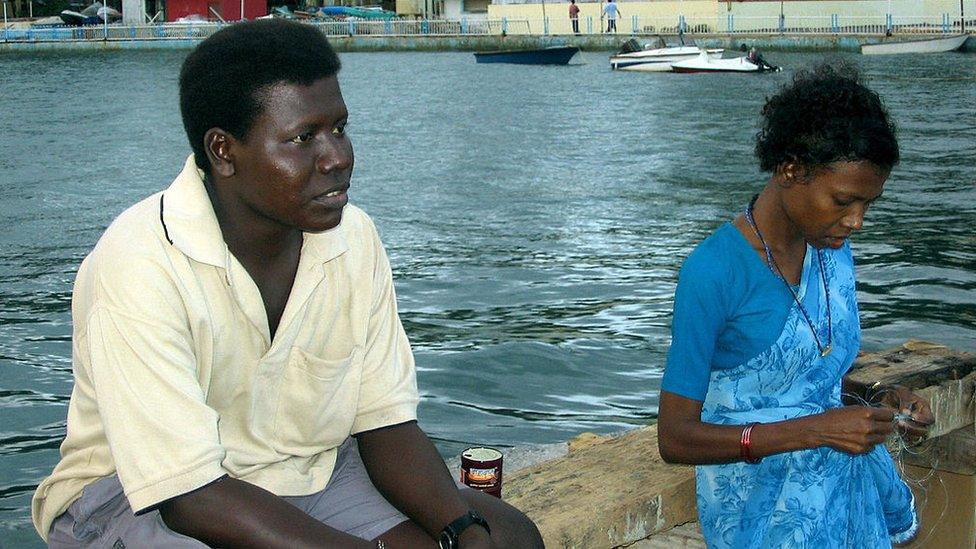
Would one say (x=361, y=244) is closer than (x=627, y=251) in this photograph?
Yes

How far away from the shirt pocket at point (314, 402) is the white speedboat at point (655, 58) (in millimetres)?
37213

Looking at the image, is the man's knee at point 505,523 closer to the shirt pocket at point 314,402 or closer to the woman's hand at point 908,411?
the shirt pocket at point 314,402

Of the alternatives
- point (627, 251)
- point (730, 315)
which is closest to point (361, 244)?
point (730, 315)

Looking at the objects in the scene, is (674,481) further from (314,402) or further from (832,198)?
(314,402)

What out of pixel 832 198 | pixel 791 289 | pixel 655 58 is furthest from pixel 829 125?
pixel 655 58

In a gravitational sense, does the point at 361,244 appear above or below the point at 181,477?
above

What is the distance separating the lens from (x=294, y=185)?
250 centimetres

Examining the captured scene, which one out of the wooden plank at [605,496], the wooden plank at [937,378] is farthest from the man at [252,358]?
the wooden plank at [937,378]

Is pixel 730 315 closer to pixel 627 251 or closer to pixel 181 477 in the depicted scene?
pixel 181 477

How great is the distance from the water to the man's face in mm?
1474

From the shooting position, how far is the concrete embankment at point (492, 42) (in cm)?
4584

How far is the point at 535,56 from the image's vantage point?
152 feet

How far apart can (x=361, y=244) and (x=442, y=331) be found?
6.90m

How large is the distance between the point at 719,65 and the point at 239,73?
1430 inches
